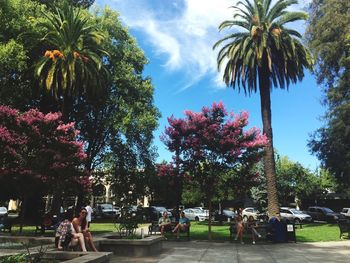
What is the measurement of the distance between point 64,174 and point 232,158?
8002mm

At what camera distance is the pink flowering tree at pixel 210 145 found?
836 inches

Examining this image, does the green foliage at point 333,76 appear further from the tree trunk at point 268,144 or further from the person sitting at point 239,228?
the person sitting at point 239,228

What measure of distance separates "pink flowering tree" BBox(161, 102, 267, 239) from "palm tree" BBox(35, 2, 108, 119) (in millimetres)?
8799

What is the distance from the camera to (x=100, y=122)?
35406mm

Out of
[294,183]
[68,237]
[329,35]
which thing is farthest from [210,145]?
[294,183]

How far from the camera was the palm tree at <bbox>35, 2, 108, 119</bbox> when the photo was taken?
1066 inches

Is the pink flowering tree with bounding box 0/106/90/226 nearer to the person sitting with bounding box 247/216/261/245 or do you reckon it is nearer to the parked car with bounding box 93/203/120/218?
the person sitting with bounding box 247/216/261/245

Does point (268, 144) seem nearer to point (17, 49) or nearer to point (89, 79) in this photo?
point (89, 79)

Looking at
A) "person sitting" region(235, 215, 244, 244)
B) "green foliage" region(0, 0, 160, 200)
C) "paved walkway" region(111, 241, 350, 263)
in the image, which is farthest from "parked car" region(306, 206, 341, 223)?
"paved walkway" region(111, 241, 350, 263)

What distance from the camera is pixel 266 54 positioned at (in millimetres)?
26172

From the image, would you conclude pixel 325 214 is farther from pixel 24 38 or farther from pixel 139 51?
pixel 24 38

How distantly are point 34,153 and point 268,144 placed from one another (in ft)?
41.9

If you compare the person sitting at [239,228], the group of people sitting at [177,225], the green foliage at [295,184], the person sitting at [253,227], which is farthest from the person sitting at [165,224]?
the green foliage at [295,184]

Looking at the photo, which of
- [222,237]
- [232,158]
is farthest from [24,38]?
[222,237]
